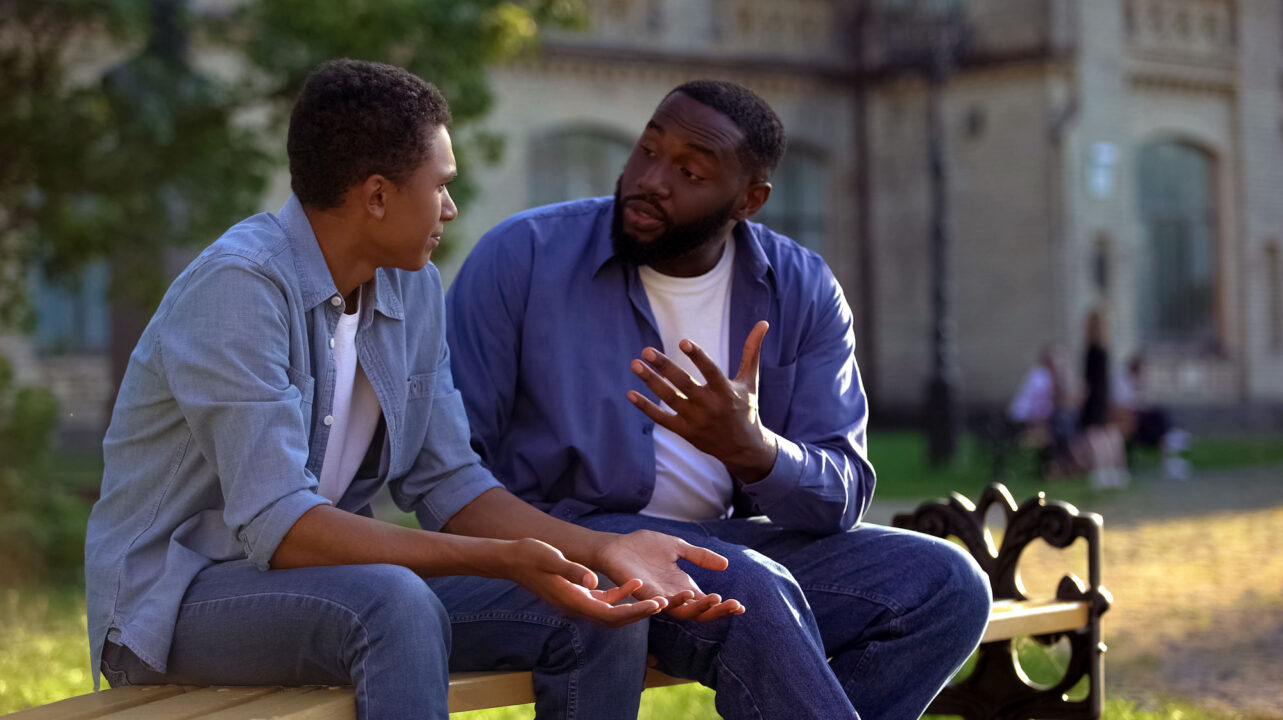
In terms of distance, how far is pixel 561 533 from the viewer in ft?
10.2

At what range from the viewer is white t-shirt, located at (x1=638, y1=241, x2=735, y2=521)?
368 cm

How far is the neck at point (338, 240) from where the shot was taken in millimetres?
3000

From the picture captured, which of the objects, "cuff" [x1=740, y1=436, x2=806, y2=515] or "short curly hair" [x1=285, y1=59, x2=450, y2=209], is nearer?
"short curly hair" [x1=285, y1=59, x2=450, y2=209]

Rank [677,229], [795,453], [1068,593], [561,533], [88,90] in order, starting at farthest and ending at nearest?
[88,90], [1068,593], [677,229], [795,453], [561,533]

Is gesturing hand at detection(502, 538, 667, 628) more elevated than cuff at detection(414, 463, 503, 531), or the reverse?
cuff at detection(414, 463, 503, 531)

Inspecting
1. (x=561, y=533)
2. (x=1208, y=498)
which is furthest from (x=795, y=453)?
(x=1208, y=498)

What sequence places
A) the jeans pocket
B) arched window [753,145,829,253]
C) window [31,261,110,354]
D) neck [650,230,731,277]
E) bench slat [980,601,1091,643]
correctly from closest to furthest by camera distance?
the jeans pocket < neck [650,230,731,277] < bench slat [980,601,1091,643] < window [31,261,110,354] < arched window [753,145,829,253]

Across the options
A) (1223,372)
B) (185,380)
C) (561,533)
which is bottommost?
(1223,372)

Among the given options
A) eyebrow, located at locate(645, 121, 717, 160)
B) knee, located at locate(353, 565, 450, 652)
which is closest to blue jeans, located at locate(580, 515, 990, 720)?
knee, located at locate(353, 565, 450, 652)

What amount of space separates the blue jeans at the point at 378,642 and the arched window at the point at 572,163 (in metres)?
19.0

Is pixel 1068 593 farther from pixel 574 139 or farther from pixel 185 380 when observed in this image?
pixel 574 139

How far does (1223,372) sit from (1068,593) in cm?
2122

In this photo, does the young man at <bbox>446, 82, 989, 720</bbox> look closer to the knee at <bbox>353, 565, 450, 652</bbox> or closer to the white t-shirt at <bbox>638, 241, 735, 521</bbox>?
the white t-shirt at <bbox>638, 241, 735, 521</bbox>

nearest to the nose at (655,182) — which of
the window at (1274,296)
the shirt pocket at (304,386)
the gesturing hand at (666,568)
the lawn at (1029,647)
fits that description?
the gesturing hand at (666,568)
